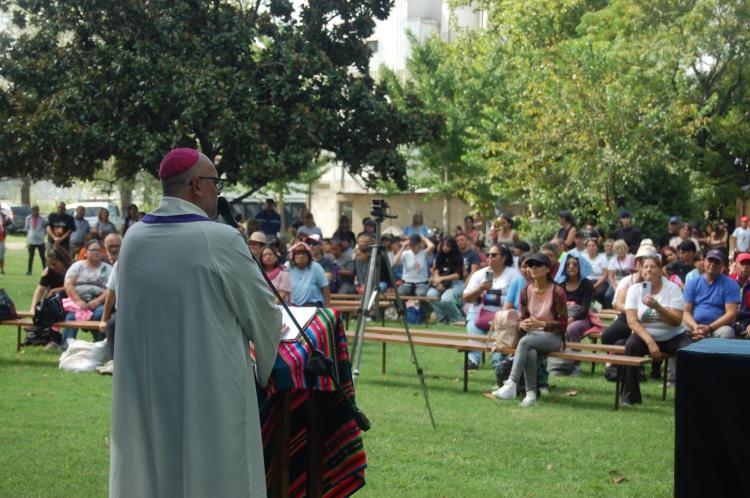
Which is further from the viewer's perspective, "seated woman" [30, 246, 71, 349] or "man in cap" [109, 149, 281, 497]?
"seated woman" [30, 246, 71, 349]

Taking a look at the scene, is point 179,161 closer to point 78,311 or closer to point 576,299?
point 576,299

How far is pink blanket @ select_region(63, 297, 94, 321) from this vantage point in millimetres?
13891

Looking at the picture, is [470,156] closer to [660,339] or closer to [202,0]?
[202,0]

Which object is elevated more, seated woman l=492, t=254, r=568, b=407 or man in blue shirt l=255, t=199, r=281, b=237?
man in blue shirt l=255, t=199, r=281, b=237

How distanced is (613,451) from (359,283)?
1178cm

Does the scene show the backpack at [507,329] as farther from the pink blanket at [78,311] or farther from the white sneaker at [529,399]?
the pink blanket at [78,311]

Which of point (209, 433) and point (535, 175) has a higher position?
point (535, 175)

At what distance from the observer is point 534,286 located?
37.3 feet

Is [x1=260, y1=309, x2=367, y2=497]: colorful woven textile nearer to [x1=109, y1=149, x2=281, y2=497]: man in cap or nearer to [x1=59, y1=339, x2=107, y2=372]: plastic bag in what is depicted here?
[x1=109, y1=149, x2=281, y2=497]: man in cap

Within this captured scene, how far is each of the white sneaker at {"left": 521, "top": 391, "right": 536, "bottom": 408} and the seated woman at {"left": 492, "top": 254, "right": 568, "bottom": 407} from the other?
4cm

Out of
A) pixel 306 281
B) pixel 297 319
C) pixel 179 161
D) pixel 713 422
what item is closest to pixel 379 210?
pixel 297 319

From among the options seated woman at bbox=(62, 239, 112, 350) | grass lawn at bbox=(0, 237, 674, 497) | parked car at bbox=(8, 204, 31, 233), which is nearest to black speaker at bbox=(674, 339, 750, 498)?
grass lawn at bbox=(0, 237, 674, 497)

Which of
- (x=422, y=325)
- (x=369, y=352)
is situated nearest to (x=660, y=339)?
(x=369, y=352)

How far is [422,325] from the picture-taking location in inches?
733
